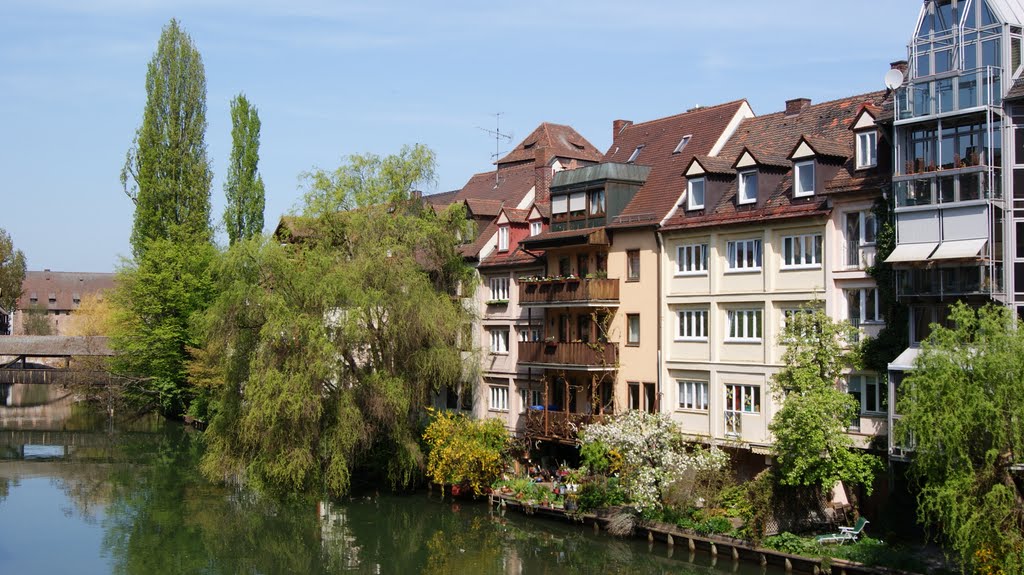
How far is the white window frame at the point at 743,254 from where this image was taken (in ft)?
125

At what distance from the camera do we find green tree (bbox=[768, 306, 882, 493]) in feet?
107

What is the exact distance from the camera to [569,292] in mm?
44250

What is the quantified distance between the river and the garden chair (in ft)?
7.36

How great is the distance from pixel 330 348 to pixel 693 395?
1426 centimetres

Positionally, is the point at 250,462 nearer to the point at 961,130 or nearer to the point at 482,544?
the point at 482,544

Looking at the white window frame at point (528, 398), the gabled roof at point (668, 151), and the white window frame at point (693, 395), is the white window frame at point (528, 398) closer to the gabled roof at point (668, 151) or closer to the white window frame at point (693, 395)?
the white window frame at point (693, 395)

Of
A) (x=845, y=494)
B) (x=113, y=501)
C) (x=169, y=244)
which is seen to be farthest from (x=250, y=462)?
(x=169, y=244)

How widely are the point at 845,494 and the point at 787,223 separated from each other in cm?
942

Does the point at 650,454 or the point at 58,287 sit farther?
the point at 58,287

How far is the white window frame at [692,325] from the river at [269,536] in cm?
814

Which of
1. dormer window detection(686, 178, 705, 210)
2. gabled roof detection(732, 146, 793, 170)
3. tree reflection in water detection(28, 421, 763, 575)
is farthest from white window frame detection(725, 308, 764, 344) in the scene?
tree reflection in water detection(28, 421, 763, 575)

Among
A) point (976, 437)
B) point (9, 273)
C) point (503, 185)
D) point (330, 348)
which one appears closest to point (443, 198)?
point (503, 185)

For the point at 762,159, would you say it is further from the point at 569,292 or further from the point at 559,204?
the point at 559,204

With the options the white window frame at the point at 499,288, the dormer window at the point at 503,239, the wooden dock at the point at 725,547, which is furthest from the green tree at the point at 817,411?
the dormer window at the point at 503,239
